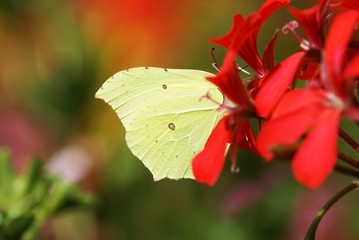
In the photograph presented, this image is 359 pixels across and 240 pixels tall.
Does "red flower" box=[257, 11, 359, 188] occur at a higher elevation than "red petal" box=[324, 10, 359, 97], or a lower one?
lower

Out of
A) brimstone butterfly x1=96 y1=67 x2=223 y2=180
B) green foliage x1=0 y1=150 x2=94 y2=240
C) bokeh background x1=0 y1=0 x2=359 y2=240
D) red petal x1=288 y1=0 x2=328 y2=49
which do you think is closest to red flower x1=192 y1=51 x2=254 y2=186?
red petal x1=288 y1=0 x2=328 y2=49

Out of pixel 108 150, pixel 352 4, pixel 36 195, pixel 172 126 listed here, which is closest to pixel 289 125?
pixel 352 4

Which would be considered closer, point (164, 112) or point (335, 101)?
point (335, 101)

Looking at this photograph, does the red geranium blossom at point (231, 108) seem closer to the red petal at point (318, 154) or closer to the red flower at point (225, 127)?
the red flower at point (225, 127)

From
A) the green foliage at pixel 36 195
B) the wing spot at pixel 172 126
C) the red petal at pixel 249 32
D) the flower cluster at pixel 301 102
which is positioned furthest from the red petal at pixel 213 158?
the green foliage at pixel 36 195

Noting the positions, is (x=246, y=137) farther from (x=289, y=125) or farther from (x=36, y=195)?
(x=36, y=195)

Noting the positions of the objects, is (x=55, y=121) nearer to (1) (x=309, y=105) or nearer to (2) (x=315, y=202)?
(2) (x=315, y=202)

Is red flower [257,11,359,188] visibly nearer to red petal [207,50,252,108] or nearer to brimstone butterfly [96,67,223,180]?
red petal [207,50,252,108]
